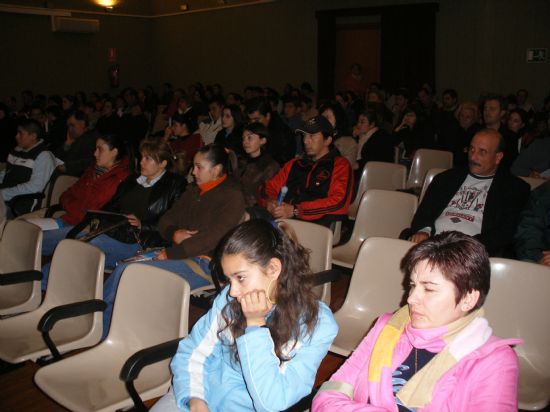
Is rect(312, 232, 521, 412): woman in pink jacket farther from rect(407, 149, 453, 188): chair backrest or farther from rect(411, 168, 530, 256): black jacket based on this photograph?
rect(407, 149, 453, 188): chair backrest

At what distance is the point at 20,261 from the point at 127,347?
1165 millimetres

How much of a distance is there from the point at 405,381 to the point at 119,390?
3.86 feet

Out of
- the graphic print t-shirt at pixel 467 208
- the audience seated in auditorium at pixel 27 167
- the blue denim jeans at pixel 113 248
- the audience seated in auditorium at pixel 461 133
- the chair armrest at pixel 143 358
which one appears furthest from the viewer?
the audience seated in auditorium at pixel 461 133

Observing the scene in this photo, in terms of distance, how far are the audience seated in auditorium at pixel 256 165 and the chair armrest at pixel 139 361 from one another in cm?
226

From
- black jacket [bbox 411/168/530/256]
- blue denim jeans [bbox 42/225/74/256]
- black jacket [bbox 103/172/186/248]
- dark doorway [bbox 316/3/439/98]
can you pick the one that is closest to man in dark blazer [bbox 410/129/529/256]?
black jacket [bbox 411/168/530/256]

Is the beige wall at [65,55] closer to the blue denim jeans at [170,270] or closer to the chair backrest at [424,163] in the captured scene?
the chair backrest at [424,163]

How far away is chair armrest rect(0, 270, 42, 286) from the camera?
2715 millimetres

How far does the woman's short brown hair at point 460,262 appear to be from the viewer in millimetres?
1446

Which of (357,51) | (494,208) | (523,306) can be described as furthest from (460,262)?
(357,51)

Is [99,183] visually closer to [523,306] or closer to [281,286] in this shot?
[281,286]

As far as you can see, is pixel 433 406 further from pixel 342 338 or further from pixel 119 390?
pixel 119 390

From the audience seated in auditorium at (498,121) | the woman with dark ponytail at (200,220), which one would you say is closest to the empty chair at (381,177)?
the audience seated in auditorium at (498,121)

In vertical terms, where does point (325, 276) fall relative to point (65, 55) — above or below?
below

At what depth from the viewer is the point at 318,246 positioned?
281 cm
